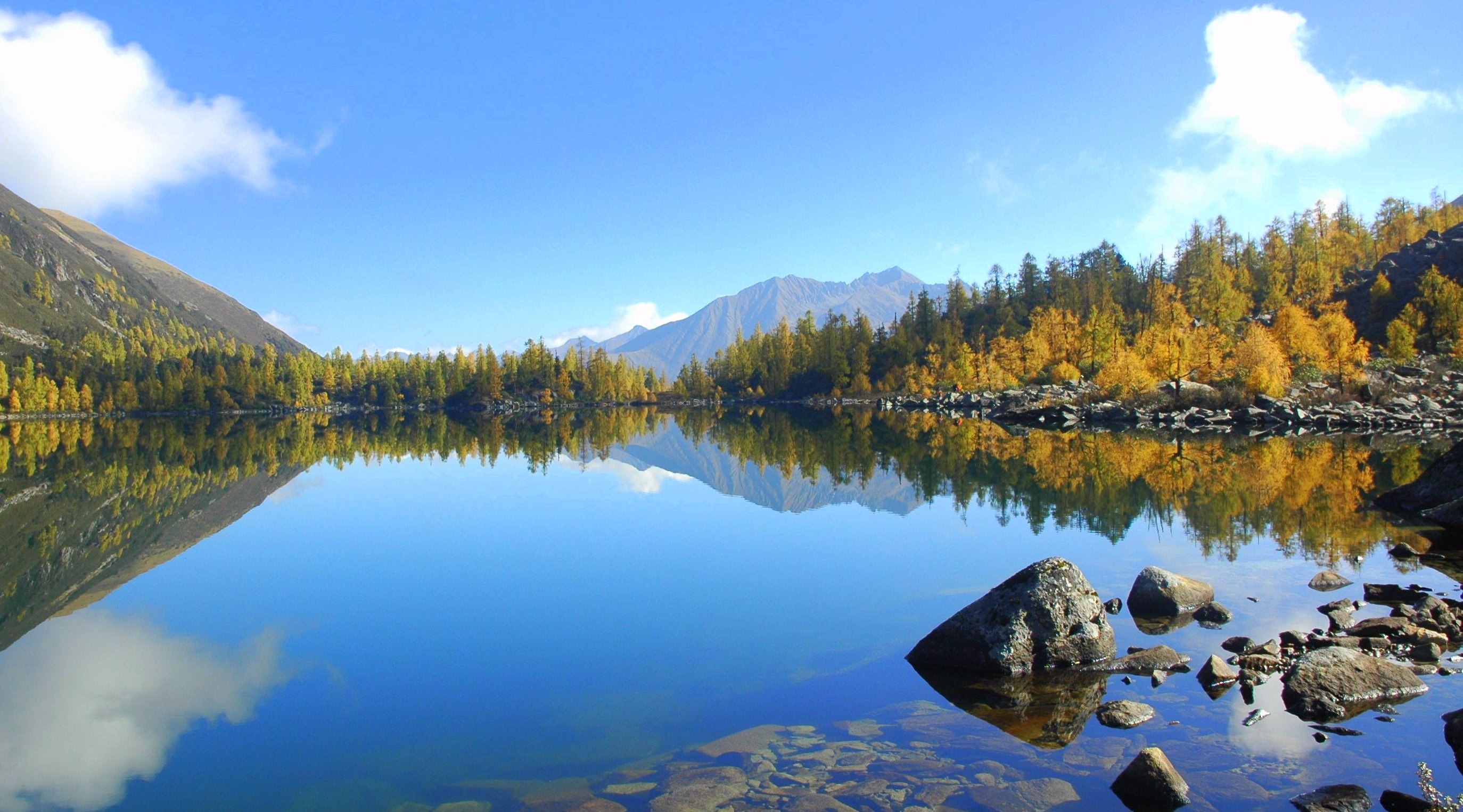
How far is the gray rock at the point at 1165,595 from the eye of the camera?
12078mm

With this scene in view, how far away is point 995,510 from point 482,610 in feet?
49.2

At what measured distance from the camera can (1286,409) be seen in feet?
169

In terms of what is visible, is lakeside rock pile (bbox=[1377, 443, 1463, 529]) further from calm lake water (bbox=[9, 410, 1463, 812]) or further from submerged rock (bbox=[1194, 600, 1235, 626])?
submerged rock (bbox=[1194, 600, 1235, 626])

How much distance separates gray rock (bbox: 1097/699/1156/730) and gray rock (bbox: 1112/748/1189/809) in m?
1.45

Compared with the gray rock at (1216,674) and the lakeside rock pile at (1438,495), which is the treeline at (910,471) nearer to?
the lakeside rock pile at (1438,495)

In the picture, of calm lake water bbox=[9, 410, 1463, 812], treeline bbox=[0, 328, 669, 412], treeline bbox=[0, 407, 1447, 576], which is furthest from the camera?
treeline bbox=[0, 328, 669, 412]

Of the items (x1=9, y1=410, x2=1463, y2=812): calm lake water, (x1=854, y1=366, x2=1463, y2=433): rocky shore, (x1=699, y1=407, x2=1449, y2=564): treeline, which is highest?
(x1=854, y1=366, x2=1463, y2=433): rocky shore

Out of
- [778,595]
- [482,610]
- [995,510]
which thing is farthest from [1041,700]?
[995,510]

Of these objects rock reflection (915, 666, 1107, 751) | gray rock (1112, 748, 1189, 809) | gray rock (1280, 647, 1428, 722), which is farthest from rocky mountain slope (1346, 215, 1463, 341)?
gray rock (1112, 748, 1189, 809)

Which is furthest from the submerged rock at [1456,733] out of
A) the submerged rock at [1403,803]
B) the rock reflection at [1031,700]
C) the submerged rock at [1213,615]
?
the submerged rock at [1213,615]

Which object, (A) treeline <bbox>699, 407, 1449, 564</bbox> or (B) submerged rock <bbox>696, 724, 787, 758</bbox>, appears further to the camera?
(A) treeline <bbox>699, 407, 1449, 564</bbox>

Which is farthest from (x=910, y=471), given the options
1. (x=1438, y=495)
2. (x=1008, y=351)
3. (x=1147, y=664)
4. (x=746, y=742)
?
(x=1008, y=351)

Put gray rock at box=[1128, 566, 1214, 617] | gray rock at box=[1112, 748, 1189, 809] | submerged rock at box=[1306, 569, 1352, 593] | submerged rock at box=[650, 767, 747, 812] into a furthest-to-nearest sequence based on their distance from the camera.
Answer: submerged rock at box=[1306, 569, 1352, 593]
gray rock at box=[1128, 566, 1214, 617]
submerged rock at box=[650, 767, 747, 812]
gray rock at box=[1112, 748, 1189, 809]

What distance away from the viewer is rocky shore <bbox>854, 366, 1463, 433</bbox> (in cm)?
4647
